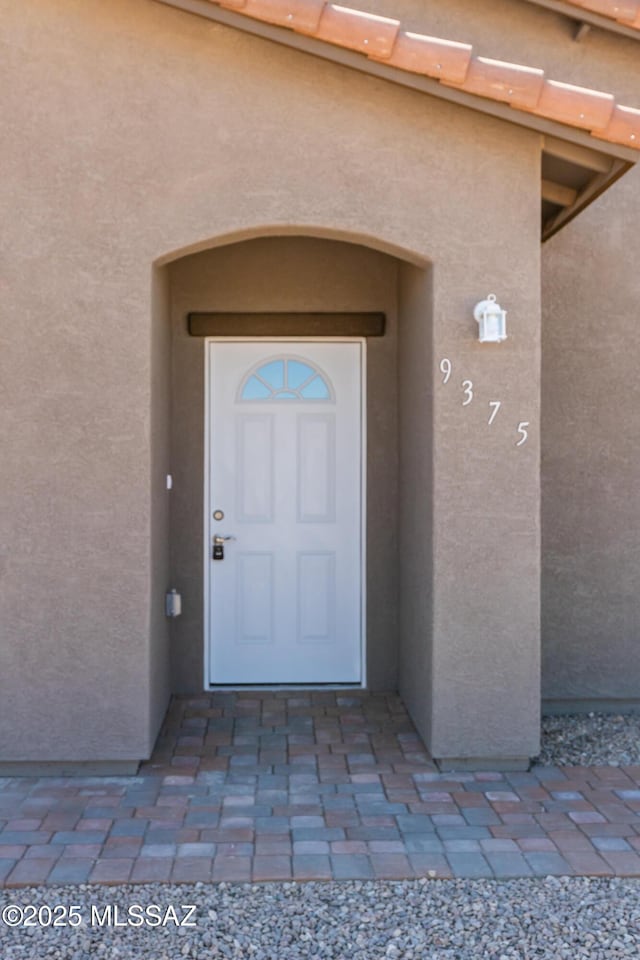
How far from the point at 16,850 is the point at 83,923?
77 centimetres

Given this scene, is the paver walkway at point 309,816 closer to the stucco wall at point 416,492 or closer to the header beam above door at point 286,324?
the stucco wall at point 416,492

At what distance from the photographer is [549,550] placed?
6.71 m

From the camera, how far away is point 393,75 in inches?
199

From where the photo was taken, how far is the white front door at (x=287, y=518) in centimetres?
683

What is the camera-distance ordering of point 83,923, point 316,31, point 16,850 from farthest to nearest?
point 316,31
point 16,850
point 83,923

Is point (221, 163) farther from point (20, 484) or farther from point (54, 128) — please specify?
point (20, 484)

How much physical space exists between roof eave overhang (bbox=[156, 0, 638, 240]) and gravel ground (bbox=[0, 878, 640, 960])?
3964 mm

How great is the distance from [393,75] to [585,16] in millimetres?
1548

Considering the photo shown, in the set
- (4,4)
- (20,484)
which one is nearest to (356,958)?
(20,484)

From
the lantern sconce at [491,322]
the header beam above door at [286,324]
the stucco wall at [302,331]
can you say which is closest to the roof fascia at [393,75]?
the lantern sconce at [491,322]

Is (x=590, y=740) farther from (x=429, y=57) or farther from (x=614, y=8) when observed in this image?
(x=614, y=8)

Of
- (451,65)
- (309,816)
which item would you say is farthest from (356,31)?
(309,816)

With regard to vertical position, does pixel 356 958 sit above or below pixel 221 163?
below

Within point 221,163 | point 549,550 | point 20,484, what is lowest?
point 549,550
